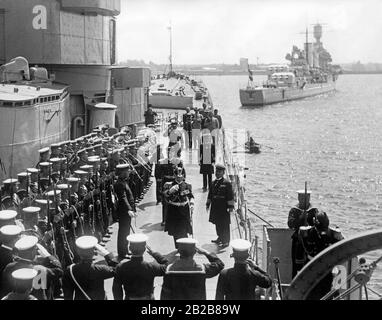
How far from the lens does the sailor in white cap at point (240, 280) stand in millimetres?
5039

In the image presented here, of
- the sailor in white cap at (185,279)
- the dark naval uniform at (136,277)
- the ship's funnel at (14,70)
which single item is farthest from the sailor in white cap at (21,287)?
the ship's funnel at (14,70)

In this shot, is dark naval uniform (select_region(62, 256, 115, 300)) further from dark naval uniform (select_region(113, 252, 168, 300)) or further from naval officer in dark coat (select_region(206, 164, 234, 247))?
naval officer in dark coat (select_region(206, 164, 234, 247))

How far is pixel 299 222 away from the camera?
279 inches

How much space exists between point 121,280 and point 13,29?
13.9 meters

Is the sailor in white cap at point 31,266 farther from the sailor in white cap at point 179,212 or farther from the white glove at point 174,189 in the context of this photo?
the white glove at point 174,189

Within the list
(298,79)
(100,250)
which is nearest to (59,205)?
(100,250)

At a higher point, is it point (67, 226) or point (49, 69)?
point (49, 69)

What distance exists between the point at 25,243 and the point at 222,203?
477cm

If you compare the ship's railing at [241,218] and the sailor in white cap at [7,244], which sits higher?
the sailor in white cap at [7,244]

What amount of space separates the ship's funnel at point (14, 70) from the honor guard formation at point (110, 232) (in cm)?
309

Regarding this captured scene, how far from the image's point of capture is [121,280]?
5105 millimetres
